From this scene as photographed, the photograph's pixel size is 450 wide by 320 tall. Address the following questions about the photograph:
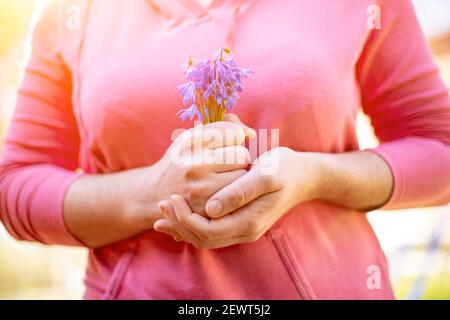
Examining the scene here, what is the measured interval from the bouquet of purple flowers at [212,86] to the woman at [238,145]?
0.04 metres

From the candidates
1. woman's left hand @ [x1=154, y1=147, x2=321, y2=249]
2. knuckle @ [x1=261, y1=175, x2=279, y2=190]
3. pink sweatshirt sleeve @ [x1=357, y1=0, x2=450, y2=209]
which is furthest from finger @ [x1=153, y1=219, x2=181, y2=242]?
pink sweatshirt sleeve @ [x1=357, y1=0, x2=450, y2=209]

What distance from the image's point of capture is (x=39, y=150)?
2.41ft

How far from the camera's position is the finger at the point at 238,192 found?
0.55 meters

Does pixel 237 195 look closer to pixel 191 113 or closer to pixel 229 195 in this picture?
pixel 229 195

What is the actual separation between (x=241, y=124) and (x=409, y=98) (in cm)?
27

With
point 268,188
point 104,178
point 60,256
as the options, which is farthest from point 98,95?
point 60,256

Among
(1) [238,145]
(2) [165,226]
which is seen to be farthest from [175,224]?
(1) [238,145]

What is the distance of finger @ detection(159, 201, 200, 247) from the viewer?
57cm

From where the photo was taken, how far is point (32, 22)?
74 centimetres

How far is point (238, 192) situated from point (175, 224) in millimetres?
87

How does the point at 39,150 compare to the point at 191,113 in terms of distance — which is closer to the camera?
the point at 191,113

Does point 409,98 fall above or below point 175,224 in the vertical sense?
above

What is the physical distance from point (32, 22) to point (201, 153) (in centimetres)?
37
